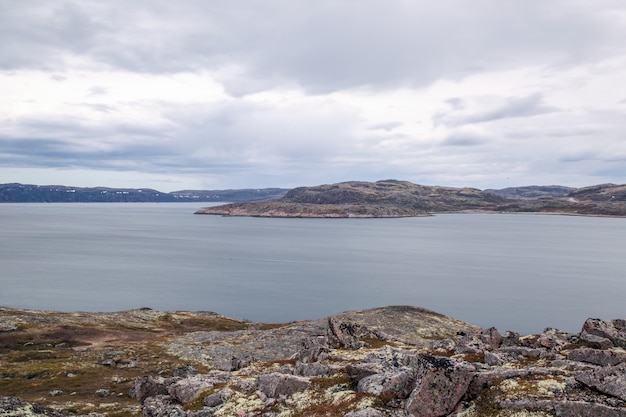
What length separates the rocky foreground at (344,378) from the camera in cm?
1666

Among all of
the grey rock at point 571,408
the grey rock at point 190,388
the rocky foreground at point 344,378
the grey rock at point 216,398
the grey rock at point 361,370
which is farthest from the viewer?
the grey rock at point 190,388

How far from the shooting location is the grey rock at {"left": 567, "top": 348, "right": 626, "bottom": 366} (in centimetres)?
2105

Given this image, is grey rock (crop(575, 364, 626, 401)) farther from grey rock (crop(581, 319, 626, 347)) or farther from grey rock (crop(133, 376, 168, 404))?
grey rock (crop(133, 376, 168, 404))

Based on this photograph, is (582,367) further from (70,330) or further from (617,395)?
(70,330)

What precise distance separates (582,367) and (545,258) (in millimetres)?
180575

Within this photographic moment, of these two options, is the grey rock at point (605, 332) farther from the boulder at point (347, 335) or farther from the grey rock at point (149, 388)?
the grey rock at point (149, 388)

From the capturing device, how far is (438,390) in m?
17.3

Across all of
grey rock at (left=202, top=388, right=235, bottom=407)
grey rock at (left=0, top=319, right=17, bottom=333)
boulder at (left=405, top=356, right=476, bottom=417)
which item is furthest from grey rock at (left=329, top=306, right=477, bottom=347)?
boulder at (left=405, top=356, right=476, bottom=417)

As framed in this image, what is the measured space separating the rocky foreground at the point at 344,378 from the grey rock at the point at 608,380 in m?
0.03

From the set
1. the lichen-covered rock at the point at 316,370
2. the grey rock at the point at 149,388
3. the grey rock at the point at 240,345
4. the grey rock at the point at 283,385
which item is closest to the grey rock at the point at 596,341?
the lichen-covered rock at the point at 316,370

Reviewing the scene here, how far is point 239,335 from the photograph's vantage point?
2894 inches

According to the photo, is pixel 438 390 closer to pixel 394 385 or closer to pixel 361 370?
pixel 394 385

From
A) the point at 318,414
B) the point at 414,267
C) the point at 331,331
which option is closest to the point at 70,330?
the point at 331,331

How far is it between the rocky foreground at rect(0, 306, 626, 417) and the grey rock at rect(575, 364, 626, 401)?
0.10 feet
